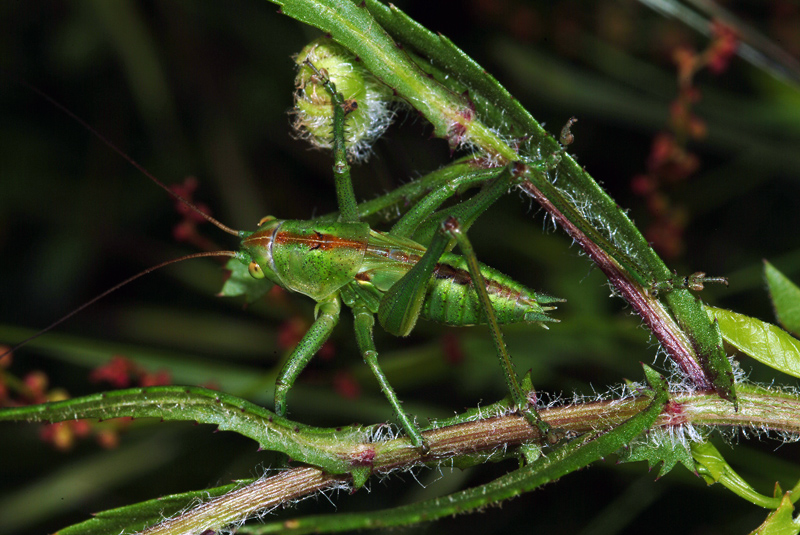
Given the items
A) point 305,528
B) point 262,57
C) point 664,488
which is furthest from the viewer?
point 262,57

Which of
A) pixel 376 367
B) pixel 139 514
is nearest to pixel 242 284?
pixel 376 367

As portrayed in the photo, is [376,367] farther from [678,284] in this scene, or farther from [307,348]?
[678,284]

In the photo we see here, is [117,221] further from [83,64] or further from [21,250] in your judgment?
[83,64]

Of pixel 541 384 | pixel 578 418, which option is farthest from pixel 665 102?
pixel 578 418

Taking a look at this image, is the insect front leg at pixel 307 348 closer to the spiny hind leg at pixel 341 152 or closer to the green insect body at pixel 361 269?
the green insect body at pixel 361 269

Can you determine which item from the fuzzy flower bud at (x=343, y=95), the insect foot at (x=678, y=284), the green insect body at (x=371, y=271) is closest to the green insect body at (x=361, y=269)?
the green insect body at (x=371, y=271)
